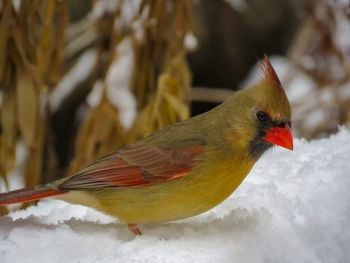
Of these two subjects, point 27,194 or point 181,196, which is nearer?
point 181,196

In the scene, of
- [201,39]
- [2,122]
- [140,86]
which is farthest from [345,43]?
[2,122]

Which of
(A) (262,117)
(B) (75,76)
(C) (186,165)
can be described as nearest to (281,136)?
(A) (262,117)

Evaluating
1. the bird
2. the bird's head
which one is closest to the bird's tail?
the bird

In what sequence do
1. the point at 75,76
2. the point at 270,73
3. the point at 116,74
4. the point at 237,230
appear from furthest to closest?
1. the point at 75,76
2. the point at 116,74
3. the point at 270,73
4. the point at 237,230

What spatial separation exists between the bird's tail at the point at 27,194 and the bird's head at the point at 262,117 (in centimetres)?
62

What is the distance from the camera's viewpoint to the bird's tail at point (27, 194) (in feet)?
7.71

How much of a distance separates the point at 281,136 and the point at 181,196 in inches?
14.8

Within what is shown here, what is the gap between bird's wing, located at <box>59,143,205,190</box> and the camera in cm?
230

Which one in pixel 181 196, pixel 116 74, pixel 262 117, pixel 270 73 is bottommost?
pixel 116 74

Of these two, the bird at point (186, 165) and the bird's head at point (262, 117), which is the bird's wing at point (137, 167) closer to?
the bird at point (186, 165)

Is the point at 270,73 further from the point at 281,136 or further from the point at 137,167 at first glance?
the point at 137,167

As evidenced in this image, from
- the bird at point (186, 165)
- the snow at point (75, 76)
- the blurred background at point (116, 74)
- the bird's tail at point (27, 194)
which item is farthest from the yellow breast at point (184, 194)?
the snow at point (75, 76)

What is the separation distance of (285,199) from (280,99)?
12.7 inches

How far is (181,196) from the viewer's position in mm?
2227
